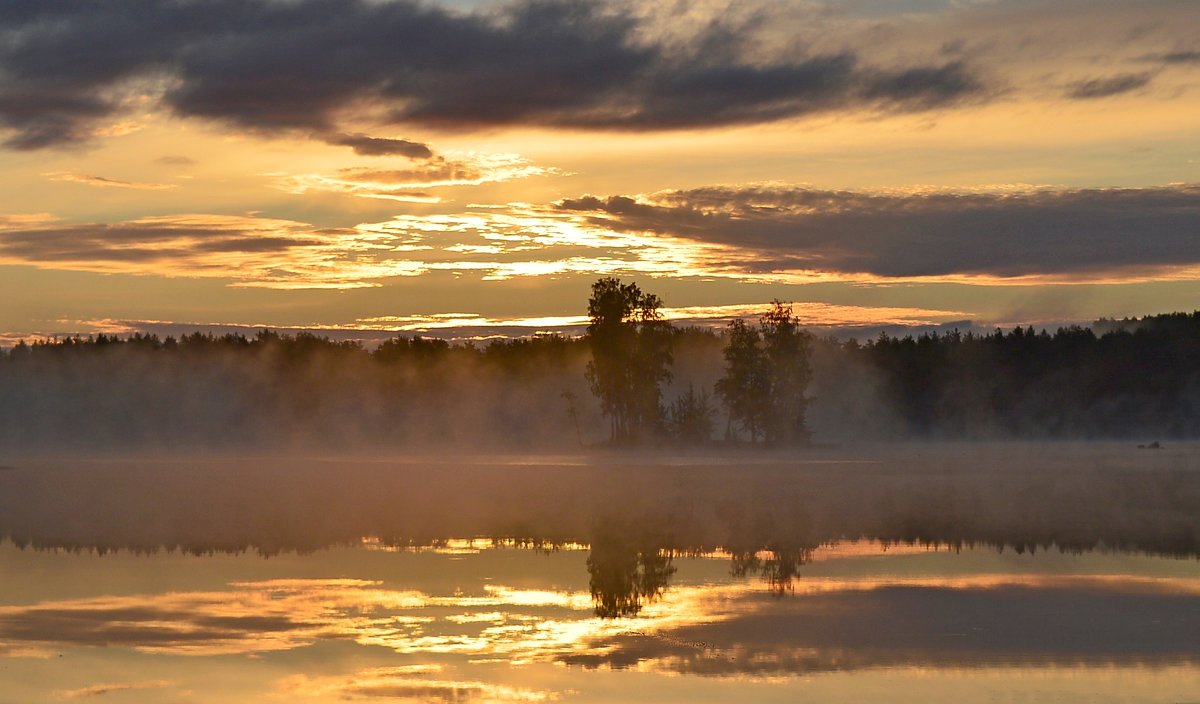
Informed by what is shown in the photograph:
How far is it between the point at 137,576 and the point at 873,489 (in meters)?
32.4

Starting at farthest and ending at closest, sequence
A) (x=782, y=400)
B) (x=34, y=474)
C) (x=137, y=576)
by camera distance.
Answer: (x=782, y=400)
(x=34, y=474)
(x=137, y=576)

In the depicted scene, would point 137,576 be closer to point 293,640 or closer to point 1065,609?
point 293,640

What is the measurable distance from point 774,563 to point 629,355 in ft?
263

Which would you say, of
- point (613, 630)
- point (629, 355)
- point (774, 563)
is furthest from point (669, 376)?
point (613, 630)

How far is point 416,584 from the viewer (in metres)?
28.9

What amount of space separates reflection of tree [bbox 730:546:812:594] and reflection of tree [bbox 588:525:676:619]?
1540 mm

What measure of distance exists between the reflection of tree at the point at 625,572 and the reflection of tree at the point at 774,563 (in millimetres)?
1540

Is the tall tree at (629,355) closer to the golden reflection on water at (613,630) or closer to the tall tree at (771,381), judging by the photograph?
the tall tree at (771,381)

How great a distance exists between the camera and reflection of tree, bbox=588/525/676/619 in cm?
2644

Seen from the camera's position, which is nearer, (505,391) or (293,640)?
(293,640)

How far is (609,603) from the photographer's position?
1043 inches

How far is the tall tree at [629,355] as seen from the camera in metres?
113

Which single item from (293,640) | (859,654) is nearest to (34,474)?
(293,640)

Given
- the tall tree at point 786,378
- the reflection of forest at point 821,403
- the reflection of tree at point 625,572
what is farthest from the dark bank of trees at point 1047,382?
the reflection of tree at point 625,572
